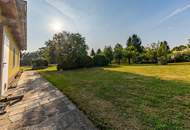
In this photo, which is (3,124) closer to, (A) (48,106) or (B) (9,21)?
(A) (48,106)

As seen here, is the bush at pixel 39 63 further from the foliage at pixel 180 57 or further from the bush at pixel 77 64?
the foliage at pixel 180 57

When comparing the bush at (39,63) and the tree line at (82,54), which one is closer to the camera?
the tree line at (82,54)

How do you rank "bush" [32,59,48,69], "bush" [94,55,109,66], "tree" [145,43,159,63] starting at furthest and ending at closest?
"tree" [145,43,159,63] < "bush" [32,59,48,69] < "bush" [94,55,109,66]

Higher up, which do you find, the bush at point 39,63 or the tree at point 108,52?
the tree at point 108,52

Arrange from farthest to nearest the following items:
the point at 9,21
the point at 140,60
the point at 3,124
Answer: the point at 140,60
the point at 9,21
the point at 3,124

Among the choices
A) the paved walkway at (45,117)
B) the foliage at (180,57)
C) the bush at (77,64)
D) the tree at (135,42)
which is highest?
the tree at (135,42)

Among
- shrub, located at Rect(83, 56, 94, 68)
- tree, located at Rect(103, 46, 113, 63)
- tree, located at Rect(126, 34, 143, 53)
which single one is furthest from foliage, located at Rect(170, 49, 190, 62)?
shrub, located at Rect(83, 56, 94, 68)

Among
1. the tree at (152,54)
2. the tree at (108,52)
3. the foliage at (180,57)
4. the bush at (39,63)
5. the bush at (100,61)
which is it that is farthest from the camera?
the tree at (152,54)

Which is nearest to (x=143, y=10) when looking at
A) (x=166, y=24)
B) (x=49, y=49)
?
(x=166, y=24)

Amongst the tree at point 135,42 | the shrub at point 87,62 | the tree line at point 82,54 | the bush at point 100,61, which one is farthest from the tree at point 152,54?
the shrub at point 87,62

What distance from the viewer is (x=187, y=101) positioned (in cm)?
431

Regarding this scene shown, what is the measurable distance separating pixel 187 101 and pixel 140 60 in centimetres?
3511

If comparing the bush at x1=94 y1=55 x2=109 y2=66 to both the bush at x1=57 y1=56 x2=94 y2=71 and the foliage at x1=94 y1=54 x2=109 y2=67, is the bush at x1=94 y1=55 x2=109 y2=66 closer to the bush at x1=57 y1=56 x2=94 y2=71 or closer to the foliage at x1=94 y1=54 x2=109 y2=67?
the foliage at x1=94 y1=54 x2=109 y2=67

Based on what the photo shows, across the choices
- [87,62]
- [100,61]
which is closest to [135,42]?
[100,61]
